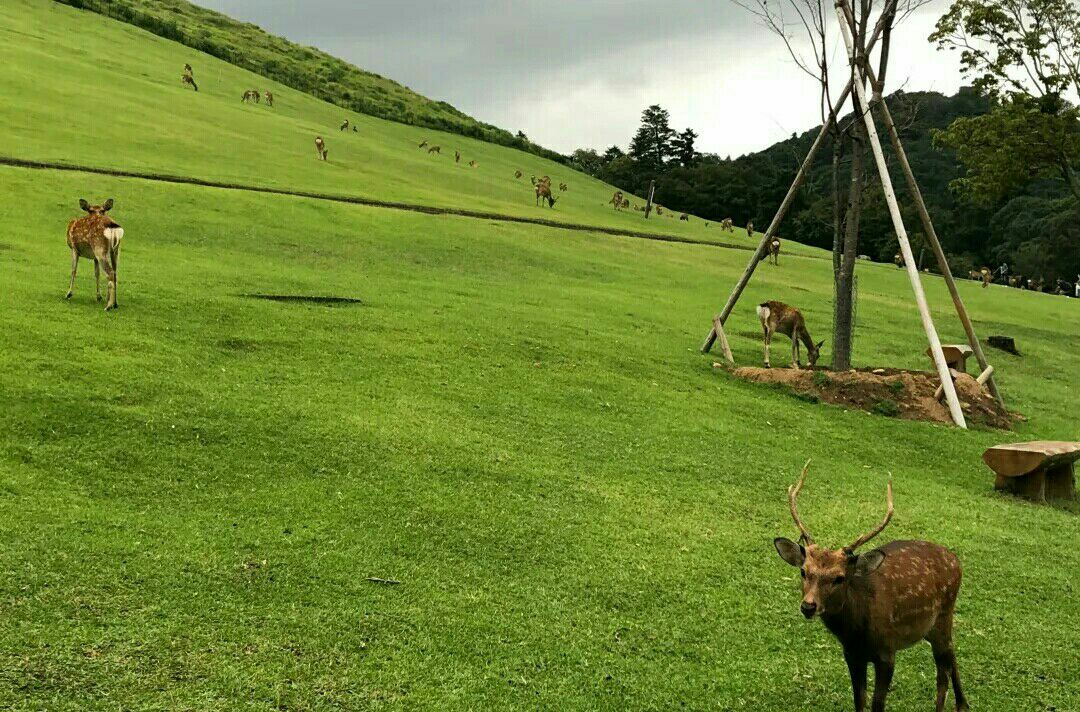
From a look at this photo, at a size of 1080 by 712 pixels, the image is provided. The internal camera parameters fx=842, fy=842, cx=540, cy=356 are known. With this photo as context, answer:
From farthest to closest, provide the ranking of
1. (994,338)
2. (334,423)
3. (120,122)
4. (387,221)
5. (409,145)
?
(409,145) → (120,122) → (387,221) → (994,338) → (334,423)

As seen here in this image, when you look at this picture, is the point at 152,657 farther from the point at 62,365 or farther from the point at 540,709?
the point at 62,365

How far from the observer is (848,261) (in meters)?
15.0

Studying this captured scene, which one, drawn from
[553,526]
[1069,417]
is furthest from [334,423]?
[1069,417]

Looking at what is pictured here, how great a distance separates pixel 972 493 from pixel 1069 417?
6969 millimetres

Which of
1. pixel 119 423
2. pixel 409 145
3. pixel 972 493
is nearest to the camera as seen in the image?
pixel 119 423

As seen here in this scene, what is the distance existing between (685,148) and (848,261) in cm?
9486

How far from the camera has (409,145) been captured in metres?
58.0

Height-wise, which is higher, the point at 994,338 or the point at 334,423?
the point at 994,338

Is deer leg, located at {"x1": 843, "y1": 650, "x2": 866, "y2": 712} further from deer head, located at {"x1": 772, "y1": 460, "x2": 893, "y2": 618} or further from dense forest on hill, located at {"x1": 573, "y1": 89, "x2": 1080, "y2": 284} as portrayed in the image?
dense forest on hill, located at {"x1": 573, "y1": 89, "x2": 1080, "y2": 284}

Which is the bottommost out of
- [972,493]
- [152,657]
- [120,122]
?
[152,657]

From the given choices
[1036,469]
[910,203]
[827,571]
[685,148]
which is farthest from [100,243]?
[685,148]

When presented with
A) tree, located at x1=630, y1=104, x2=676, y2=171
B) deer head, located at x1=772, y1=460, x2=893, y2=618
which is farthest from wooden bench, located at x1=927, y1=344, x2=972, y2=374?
tree, located at x1=630, y1=104, x2=676, y2=171

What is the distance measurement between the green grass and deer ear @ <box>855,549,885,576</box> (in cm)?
2728

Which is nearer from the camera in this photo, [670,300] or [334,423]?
[334,423]
